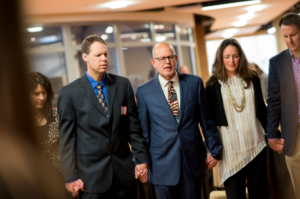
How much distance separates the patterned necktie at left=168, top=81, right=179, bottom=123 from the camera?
2.24 m

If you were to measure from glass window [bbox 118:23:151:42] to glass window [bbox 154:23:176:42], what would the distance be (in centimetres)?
36

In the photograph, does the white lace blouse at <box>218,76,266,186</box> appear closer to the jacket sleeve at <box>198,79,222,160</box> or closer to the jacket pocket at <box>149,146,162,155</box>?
the jacket sleeve at <box>198,79,222,160</box>

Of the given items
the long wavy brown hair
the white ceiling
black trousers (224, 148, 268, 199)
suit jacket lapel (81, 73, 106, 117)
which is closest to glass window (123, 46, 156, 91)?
the white ceiling

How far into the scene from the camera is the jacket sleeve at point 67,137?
A: 6.32ft

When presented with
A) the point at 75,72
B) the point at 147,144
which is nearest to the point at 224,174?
the point at 147,144

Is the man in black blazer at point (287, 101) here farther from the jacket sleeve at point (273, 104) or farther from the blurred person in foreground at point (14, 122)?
the blurred person in foreground at point (14, 122)

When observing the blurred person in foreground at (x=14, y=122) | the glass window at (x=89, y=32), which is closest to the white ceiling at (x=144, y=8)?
the glass window at (x=89, y=32)

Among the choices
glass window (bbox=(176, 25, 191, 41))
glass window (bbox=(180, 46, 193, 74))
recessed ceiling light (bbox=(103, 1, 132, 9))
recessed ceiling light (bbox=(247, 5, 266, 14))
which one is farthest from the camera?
glass window (bbox=(180, 46, 193, 74))

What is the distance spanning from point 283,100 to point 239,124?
0.38 m

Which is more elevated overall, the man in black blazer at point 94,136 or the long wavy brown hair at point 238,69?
the long wavy brown hair at point 238,69

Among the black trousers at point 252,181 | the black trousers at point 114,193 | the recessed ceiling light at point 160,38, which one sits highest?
the recessed ceiling light at point 160,38

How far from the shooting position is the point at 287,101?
222 cm

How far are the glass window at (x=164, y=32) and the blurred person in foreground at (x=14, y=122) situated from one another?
10099 mm

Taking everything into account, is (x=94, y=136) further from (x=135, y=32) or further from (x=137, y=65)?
(x=135, y=32)
